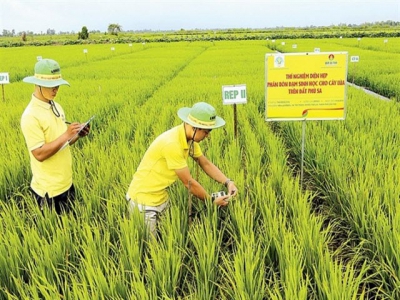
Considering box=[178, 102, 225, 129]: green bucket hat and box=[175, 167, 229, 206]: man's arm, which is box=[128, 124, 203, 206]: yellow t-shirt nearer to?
box=[175, 167, 229, 206]: man's arm

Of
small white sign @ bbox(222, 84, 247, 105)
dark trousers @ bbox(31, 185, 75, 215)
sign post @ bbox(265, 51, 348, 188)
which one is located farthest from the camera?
small white sign @ bbox(222, 84, 247, 105)

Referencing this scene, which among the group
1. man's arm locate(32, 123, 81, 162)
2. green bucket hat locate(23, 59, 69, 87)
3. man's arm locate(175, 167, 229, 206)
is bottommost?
man's arm locate(175, 167, 229, 206)

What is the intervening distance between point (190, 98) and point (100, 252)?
5.05 m

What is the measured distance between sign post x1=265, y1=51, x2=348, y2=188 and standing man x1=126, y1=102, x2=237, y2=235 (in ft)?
3.46

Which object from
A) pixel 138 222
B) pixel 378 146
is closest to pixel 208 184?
pixel 138 222

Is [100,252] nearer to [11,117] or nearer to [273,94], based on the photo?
[273,94]

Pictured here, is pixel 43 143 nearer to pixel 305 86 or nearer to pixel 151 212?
pixel 151 212

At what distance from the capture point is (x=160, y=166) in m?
2.26

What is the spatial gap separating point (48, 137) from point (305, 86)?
2015 mm

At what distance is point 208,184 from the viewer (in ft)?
9.21

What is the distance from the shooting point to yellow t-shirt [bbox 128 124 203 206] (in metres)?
2.11

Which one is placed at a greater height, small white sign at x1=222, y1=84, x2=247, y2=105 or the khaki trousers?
small white sign at x1=222, y1=84, x2=247, y2=105

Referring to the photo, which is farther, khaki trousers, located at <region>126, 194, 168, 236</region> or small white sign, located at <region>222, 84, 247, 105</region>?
small white sign, located at <region>222, 84, 247, 105</region>

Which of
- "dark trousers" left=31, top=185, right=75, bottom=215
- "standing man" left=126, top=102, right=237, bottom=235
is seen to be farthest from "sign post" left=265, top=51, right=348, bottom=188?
"dark trousers" left=31, top=185, right=75, bottom=215
